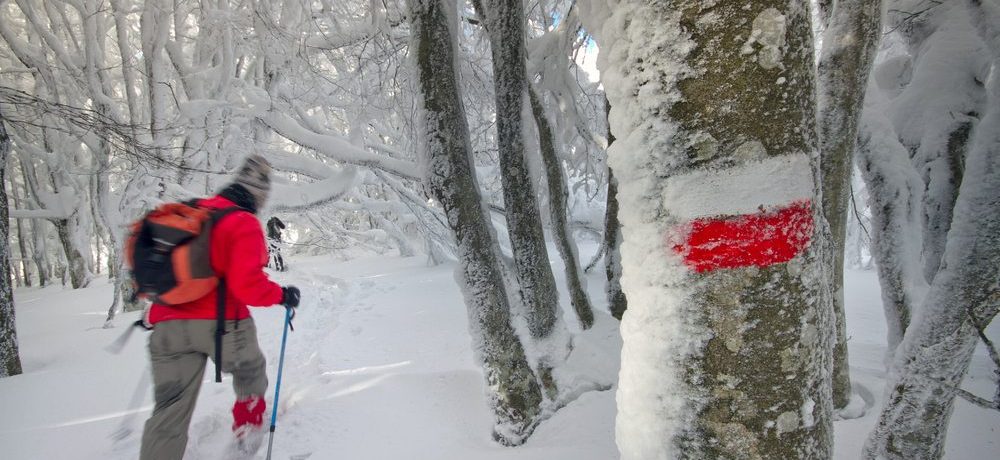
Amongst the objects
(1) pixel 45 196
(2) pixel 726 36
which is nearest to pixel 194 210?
(2) pixel 726 36

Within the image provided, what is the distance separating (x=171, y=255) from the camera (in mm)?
2369

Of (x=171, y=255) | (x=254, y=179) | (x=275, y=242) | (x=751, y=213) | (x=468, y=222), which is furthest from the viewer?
(x=275, y=242)

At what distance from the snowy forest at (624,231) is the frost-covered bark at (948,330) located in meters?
0.01

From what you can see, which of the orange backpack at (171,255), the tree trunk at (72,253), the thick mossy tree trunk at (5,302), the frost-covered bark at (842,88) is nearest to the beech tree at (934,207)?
the frost-covered bark at (842,88)

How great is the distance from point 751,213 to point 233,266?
8.66 ft

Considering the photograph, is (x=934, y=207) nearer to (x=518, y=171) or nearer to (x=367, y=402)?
(x=518, y=171)

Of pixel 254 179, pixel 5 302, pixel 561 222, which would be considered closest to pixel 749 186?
pixel 254 179

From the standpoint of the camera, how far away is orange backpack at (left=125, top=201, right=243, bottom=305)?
237 centimetres

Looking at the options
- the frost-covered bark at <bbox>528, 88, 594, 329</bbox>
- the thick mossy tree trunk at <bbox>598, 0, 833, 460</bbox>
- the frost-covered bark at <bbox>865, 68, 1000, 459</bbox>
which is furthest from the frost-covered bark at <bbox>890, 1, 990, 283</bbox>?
the thick mossy tree trunk at <bbox>598, 0, 833, 460</bbox>

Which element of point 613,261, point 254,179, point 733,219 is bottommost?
point 613,261

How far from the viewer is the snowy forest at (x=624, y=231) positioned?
838mm

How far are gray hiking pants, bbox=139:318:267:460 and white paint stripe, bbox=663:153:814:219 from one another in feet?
9.17

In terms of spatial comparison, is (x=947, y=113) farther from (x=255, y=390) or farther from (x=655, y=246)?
(x=255, y=390)

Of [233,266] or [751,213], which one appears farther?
[233,266]
